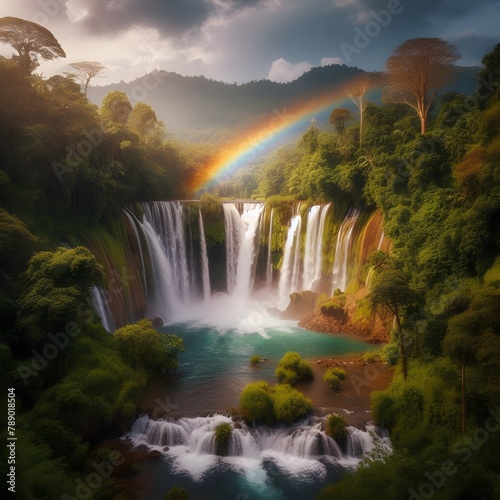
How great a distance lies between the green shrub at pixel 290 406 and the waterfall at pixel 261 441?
1.08ft

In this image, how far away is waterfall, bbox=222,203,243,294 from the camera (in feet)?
125

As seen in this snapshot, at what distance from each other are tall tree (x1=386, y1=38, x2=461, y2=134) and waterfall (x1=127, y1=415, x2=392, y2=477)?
2496 cm

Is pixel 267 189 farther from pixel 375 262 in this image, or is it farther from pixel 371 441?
pixel 371 441

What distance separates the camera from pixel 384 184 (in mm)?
28266

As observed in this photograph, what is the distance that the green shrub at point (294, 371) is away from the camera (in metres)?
19.1

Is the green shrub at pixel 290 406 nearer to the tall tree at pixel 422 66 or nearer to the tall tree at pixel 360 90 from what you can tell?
the tall tree at pixel 422 66

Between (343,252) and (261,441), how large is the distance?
62.7 feet

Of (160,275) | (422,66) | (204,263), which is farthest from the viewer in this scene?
(204,263)

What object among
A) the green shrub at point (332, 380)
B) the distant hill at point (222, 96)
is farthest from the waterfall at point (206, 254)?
the distant hill at point (222, 96)

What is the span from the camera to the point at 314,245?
34.4 m

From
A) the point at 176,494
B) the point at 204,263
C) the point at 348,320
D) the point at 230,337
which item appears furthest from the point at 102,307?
the point at 348,320

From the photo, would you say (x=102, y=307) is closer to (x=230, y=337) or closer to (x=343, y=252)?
(x=230, y=337)

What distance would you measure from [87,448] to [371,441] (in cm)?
1043

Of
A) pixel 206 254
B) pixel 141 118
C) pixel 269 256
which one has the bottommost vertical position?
pixel 269 256
